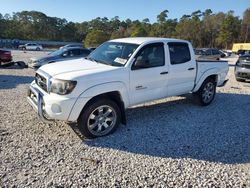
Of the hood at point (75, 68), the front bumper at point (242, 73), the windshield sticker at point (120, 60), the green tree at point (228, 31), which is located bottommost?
the front bumper at point (242, 73)

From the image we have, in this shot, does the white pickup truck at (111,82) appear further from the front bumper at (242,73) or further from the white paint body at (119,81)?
the front bumper at (242,73)

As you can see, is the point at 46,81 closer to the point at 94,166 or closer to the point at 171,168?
the point at 94,166

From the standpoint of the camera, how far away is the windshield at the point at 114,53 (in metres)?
5.31

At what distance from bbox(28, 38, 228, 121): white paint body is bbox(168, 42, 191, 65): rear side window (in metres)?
0.11

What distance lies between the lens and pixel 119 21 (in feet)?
411

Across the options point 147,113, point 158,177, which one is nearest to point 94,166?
point 158,177

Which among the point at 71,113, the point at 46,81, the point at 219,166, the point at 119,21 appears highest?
the point at 119,21

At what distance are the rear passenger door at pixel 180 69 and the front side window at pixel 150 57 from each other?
0.29 meters

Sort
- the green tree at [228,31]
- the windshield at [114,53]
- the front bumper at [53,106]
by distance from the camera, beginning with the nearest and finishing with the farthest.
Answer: the front bumper at [53,106], the windshield at [114,53], the green tree at [228,31]

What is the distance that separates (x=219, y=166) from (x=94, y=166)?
1930 mm

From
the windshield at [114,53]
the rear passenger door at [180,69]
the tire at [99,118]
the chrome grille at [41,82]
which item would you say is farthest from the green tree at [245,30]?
the chrome grille at [41,82]

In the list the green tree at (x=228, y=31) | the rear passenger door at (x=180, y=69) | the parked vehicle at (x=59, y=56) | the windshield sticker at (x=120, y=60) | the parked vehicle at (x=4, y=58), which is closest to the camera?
the windshield sticker at (x=120, y=60)

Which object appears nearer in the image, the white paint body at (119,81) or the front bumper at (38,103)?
the white paint body at (119,81)

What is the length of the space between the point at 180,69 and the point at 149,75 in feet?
3.68
